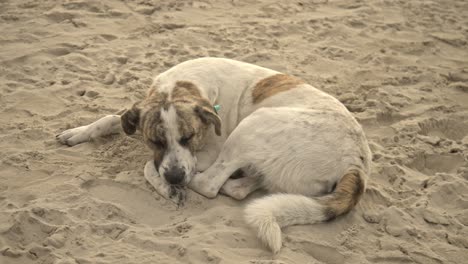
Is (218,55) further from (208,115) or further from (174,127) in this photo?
(174,127)

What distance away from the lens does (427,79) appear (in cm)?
619

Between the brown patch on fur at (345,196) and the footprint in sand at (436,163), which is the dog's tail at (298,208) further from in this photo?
the footprint in sand at (436,163)

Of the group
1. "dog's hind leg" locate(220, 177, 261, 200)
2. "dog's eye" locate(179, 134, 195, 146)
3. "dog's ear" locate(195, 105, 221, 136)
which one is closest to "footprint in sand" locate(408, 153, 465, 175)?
"dog's hind leg" locate(220, 177, 261, 200)

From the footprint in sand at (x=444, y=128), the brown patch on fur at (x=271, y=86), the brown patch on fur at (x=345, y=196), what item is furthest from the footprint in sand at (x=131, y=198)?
the footprint in sand at (x=444, y=128)

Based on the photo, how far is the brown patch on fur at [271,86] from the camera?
466 centimetres

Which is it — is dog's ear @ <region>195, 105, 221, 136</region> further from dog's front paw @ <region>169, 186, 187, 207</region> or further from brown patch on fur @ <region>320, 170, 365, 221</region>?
brown patch on fur @ <region>320, 170, 365, 221</region>

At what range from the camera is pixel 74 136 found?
15.1ft

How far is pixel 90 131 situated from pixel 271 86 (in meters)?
1.63

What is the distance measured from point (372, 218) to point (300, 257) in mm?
778

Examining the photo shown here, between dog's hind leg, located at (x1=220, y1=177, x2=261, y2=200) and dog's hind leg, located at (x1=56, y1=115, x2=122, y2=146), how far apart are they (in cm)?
125

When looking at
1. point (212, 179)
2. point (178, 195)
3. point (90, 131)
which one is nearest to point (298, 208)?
point (212, 179)

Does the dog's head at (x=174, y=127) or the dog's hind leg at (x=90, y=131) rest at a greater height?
the dog's head at (x=174, y=127)

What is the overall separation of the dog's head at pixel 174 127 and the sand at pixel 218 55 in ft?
0.79

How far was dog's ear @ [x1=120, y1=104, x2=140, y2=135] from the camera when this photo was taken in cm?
416
